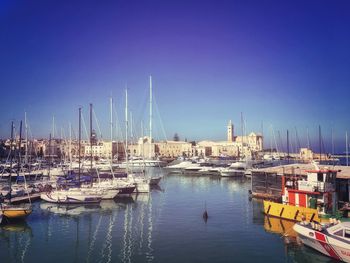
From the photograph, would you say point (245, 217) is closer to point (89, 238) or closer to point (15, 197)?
point (89, 238)

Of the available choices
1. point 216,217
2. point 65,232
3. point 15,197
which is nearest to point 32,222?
point 65,232

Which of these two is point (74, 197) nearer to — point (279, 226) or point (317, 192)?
point (279, 226)

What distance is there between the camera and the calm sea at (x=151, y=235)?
23.3 meters

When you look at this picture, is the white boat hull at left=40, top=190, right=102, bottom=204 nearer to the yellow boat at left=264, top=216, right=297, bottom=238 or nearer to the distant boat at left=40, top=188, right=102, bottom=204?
the distant boat at left=40, top=188, right=102, bottom=204

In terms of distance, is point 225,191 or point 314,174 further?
point 225,191

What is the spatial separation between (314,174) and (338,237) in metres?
10.3

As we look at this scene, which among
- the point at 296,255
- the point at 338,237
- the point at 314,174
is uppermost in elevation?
the point at 314,174

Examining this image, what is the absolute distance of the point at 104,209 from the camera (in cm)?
3991

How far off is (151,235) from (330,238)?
13425 mm

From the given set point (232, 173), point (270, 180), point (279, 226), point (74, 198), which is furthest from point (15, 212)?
point (232, 173)

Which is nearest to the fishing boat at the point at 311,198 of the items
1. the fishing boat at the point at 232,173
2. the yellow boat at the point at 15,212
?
the yellow boat at the point at 15,212

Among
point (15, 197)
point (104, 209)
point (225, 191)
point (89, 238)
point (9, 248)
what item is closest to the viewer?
point (9, 248)

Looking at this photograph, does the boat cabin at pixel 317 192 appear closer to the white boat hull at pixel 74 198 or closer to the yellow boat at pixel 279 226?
the yellow boat at pixel 279 226

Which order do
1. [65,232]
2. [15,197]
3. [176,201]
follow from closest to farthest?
[65,232] < [15,197] < [176,201]
